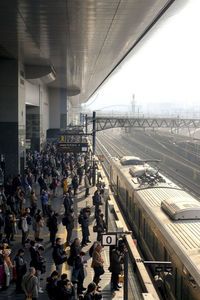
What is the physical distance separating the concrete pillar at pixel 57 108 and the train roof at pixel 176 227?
32.4 metres

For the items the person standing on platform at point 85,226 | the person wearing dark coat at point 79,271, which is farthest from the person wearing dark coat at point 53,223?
the person wearing dark coat at point 79,271

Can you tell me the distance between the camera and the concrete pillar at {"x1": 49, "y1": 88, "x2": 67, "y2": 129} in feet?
145

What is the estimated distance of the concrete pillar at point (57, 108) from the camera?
44.1m

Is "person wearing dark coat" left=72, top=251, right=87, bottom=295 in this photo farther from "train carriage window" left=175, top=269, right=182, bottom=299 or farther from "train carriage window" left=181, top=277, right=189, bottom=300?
Result: "train carriage window" left=181, top=277, right=189, bottom=300

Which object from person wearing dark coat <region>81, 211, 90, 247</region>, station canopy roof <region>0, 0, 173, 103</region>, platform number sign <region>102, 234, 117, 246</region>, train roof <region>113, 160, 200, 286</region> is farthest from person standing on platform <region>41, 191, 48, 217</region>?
platform number sign <region>102, 234, 117, 246</region>

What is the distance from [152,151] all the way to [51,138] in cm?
2097

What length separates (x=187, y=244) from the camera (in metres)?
7.62

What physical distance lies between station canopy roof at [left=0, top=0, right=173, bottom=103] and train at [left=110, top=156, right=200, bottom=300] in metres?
5.60

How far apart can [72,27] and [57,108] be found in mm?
32741

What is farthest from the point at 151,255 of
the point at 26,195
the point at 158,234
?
the point at 26,195

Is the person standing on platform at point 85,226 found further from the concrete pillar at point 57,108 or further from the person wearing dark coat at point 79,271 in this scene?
the concrete pillar at point 57,108

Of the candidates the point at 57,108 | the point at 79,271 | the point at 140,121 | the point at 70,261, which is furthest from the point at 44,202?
the point at 140,121

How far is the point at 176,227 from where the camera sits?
28.6 feet

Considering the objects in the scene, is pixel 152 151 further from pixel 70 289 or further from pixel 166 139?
pixel 70 289
